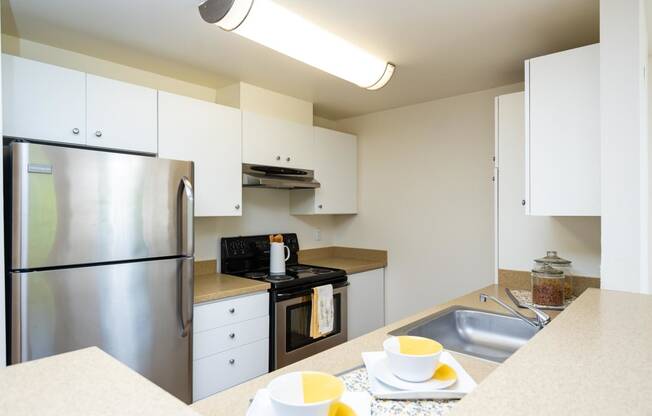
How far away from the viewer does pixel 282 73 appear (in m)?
2.57

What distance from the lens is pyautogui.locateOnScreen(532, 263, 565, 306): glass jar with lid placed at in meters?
1.96

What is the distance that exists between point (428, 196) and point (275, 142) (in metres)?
1.37

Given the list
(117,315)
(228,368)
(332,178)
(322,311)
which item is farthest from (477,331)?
(332,178)

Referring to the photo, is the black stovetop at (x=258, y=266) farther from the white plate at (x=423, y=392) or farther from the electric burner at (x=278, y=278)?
the white plate at (x=423, y=392)

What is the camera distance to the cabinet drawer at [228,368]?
2174 mm

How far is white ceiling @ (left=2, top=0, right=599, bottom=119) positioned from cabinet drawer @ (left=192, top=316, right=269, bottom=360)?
5.35ft

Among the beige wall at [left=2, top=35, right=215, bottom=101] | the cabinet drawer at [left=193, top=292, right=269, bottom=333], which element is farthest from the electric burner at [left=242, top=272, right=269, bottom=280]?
the beige wall at [left=2, top=35, right=215, bottom=101]

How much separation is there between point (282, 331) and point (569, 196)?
1.86m

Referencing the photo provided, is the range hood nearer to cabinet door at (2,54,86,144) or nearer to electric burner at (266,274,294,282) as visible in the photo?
electric burner at (266,274,294,282)

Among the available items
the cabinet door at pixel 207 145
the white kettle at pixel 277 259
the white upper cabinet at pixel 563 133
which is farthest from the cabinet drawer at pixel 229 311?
the white upper cabinet at pixel 563 133

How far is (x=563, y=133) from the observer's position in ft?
6.18

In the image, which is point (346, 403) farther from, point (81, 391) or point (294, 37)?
point (294, 37)

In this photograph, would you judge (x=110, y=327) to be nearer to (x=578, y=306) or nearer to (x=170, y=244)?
(x=170, y=244)

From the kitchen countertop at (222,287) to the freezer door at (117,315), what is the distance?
22 cm
